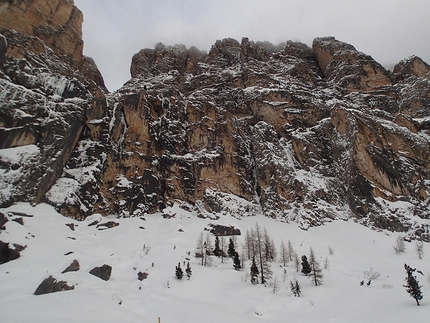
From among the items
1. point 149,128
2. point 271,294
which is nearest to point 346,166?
point 271,294

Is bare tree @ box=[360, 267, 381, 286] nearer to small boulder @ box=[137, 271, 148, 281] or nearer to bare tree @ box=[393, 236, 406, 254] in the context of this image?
bare tree @ box=[393, 236, 406, 254]

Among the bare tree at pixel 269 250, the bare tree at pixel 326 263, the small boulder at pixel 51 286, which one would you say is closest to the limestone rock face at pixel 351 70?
the bare tree at pixel 269 250

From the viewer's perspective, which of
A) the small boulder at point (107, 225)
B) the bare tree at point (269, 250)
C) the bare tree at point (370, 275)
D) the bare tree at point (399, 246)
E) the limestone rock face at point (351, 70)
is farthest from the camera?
the limestone rock face at point (351, 70)

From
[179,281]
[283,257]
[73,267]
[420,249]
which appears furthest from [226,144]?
[73,267]

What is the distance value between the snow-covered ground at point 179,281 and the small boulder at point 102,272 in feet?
3.46

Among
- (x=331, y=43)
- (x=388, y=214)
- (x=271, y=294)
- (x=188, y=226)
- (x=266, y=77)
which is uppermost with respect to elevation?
(x=331, y=43)

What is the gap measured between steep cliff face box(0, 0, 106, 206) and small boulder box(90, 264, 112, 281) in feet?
93.5

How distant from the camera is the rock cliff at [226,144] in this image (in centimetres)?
6022

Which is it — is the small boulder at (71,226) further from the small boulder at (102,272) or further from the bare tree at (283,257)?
the bare tree at (283,257)

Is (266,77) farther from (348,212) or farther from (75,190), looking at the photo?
(75,190)

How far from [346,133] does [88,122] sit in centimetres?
7024

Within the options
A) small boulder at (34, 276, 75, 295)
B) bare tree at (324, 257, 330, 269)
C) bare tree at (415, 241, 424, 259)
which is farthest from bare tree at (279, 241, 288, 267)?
small boulder at (34, 276, 75, 295)

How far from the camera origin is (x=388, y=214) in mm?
61156

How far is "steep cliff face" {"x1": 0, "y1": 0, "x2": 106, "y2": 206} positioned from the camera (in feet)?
179
